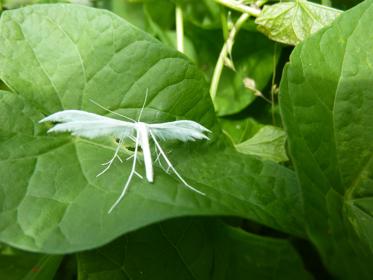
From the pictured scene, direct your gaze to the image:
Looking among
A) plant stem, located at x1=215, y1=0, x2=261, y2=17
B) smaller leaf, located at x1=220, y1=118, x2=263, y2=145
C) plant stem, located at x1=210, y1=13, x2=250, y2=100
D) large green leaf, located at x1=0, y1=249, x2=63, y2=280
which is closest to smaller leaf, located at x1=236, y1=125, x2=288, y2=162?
smaller leaf, located at x1=220, y1=118, x2=263, y2=145

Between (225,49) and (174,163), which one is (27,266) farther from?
(225,49)

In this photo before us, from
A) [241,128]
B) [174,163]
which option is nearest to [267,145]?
[241,128]

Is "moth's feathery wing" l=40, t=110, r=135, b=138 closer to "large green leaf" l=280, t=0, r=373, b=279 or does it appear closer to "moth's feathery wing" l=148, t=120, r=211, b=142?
"moth's feathery wing" l=148, t=120, r=211, b=142

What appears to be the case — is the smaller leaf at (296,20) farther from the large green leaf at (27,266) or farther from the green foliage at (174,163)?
the large green leaf at (27,266)

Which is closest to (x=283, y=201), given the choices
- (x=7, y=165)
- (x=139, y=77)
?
(x=139, y=77)

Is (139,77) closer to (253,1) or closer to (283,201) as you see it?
(283,201)

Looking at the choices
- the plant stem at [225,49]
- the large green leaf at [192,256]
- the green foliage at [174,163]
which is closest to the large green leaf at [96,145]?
the green foliage at [174,163]
